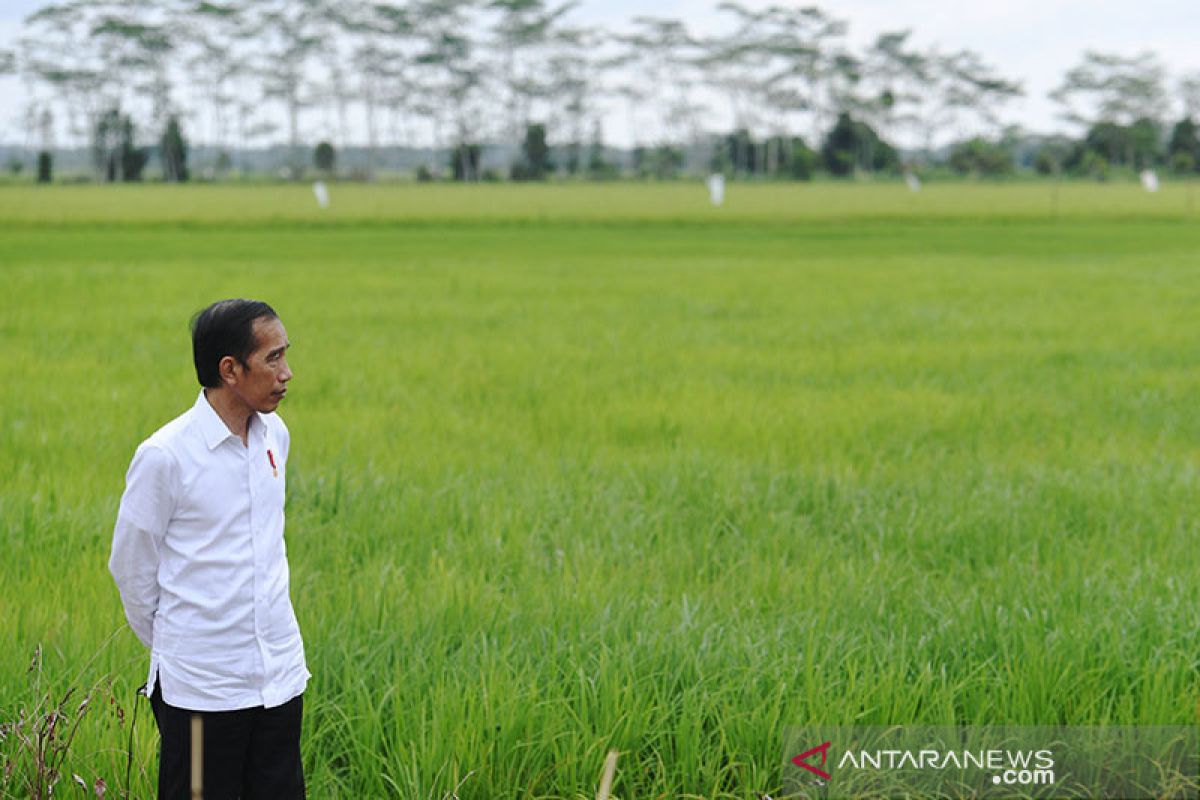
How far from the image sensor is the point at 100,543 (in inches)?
169

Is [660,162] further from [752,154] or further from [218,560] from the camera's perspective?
[218,560]

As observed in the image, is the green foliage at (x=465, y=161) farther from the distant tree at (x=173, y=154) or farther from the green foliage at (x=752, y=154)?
the distant tree at (x=173, y=154)

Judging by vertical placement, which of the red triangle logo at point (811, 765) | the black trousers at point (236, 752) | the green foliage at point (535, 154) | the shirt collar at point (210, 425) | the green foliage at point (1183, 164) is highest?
the green foliage at point (535, 154)

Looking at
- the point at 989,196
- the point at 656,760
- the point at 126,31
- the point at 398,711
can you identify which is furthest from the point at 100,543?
the point at 126,31

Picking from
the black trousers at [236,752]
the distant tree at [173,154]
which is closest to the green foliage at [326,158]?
the distant tree at [173,154]

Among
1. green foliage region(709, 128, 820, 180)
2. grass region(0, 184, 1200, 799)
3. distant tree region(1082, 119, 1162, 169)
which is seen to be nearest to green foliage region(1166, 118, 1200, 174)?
distant tree region(1082, 119, 1162, 169)

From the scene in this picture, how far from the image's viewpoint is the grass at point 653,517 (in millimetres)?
2854

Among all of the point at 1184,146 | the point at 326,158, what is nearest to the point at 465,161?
the point at 326,158

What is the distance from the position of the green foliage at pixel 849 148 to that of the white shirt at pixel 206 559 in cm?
8045

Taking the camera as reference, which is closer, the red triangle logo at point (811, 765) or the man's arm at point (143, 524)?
the man's arm at point (143, 524)

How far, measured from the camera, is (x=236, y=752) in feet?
6.10

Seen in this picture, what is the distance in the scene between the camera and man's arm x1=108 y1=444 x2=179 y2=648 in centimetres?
174

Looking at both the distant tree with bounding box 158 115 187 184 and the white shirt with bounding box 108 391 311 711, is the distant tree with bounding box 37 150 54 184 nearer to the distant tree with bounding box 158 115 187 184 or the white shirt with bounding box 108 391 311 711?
the distant tree with bounding box 158 115 187 184

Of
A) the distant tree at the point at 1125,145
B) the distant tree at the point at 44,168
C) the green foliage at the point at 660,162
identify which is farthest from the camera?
the distant tree at the point at 1125,145
